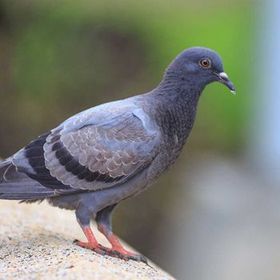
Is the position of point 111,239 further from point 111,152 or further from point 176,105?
point 176,105

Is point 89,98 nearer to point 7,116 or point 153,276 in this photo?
point 7,116

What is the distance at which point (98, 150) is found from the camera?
23.5 feet

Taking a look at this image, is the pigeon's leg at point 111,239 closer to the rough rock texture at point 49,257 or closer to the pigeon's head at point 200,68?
the rough rock texture at point 49,257

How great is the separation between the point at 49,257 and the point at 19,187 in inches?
33.9

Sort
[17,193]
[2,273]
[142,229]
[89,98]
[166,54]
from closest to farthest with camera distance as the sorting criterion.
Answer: [2,273] < [17,193] < [142,229] < [89,98] < [166,54]

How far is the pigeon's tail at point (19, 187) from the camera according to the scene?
23.8ft

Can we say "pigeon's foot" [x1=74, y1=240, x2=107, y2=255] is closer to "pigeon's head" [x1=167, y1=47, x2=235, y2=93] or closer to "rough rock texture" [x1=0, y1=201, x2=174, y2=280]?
"rough rock texture" [x1=0, y1=201, x2=174, y2=280]

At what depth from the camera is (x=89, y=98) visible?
1472 centimetres

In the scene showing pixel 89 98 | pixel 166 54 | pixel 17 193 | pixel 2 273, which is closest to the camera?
pixel 2 273

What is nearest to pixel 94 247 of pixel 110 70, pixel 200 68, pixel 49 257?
pixel 49 257

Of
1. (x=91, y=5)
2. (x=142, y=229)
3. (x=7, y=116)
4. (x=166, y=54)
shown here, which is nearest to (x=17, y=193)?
(x=142, y=229)

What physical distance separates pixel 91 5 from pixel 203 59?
10.8 m

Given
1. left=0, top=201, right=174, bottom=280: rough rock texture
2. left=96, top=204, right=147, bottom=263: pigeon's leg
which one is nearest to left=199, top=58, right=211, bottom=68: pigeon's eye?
left=96, top=204, right=147, bottom=263: pigeon's leg

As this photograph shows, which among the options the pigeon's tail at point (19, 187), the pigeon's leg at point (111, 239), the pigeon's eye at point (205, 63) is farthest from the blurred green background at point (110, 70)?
the pigeon's eye at point (205, 63)
